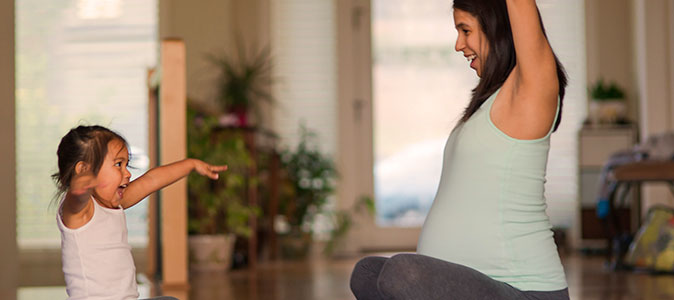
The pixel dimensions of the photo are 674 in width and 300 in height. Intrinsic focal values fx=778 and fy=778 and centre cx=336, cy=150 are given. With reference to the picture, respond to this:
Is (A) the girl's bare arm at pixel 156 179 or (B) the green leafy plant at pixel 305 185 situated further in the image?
Result: (B) the green leafy plant at pixel 305 185

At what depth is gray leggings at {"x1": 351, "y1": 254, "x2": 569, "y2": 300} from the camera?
1.35m

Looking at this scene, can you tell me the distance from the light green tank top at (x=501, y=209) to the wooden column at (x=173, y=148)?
2.20 meters

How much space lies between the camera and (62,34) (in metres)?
4.64

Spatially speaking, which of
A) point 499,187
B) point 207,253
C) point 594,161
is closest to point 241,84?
point 207,253

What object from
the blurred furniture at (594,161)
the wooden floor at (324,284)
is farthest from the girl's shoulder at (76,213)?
the blurred furniture at (594,161)

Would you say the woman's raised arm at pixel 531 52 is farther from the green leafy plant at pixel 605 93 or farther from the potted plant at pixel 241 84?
the green leafy plant at pixel 605 93

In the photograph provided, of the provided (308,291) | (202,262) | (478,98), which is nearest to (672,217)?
(308,291)

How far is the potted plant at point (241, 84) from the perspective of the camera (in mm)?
5211

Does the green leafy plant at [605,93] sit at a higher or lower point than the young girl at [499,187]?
higher

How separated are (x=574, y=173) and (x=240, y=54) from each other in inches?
111

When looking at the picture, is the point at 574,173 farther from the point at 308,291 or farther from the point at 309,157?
the point at 308,291

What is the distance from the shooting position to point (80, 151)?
1.52 m

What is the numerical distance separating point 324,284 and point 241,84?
201cm

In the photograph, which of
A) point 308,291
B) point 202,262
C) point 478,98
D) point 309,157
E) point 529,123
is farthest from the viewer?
point 309,157
